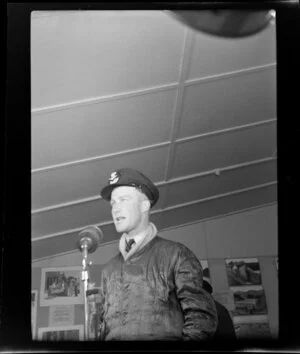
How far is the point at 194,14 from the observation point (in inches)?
70.7

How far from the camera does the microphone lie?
67.4 inches

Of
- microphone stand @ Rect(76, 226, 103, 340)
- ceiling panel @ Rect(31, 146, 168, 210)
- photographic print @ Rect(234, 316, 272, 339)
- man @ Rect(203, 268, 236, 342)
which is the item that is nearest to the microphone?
microphone stand @ Rect(76, 226, 103, 340)

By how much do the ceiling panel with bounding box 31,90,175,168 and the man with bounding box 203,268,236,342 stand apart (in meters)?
0.46

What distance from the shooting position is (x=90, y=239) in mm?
1712

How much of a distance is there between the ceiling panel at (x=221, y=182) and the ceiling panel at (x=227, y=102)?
145 mm

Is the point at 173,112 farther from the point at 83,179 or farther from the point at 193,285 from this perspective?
the point at 193,285

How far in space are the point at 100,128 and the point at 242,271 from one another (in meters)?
0.61

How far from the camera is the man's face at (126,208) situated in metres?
1.76

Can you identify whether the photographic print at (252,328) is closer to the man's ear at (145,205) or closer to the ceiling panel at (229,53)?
the man's ear at (145,205)

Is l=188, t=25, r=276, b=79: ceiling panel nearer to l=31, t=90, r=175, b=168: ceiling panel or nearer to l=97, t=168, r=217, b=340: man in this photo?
l=31, t=90, r=175, b=168: ceiling panel

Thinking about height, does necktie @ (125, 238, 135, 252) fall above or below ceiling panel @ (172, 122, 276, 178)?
below

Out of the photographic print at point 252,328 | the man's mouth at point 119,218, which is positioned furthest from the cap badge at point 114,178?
the photographic print at point 252,328
